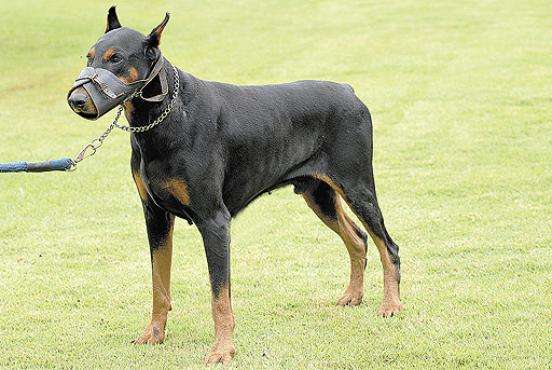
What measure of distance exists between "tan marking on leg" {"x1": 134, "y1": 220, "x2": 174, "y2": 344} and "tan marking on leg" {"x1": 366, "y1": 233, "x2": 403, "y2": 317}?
168cm

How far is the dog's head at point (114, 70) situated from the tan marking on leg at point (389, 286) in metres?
2.50

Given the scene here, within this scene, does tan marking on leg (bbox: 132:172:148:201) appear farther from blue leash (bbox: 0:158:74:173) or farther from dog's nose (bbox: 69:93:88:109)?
dog's nose (bbox: 69:93:88:109)

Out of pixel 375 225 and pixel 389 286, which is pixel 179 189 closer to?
pixel 375 225

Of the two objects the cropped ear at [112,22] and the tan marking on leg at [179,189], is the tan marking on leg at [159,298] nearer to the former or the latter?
the tan marking on leg at [179,189]

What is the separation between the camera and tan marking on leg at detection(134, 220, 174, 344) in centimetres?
646

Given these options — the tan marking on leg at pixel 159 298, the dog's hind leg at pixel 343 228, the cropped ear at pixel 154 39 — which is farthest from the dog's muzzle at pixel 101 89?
the dog's hind leg at pixel 343 228

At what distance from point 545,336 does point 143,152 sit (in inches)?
122

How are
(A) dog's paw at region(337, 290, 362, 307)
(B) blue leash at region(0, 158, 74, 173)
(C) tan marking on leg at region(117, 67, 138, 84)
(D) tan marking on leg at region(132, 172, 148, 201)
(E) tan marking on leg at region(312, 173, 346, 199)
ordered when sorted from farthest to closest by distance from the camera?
1. (A) dog's paw at region(337, 290, 362, 307)
2. (E) tan marking on leg at region(312, 173, 346, 199)
3. (B) blue leash at region(0, 158, 74, 173)
4. (D) tan marking on leg at region(132, 172, 148, 201)
5. (C) tan marking on leg at region(117, 67, 138, 84)

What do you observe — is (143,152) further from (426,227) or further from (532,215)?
(532,215)

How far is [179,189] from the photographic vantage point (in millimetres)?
5824

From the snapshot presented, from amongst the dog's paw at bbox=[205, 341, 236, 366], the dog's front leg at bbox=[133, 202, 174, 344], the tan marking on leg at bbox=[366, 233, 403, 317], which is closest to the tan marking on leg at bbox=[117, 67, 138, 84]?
the dog's front leg at bbox=[133, 202, 174, 344]

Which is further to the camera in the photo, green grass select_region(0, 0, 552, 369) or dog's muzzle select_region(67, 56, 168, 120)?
green grass select_region(0, 0, 552, 369)

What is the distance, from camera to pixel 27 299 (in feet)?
25.1

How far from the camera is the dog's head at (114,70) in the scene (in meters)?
5.28
